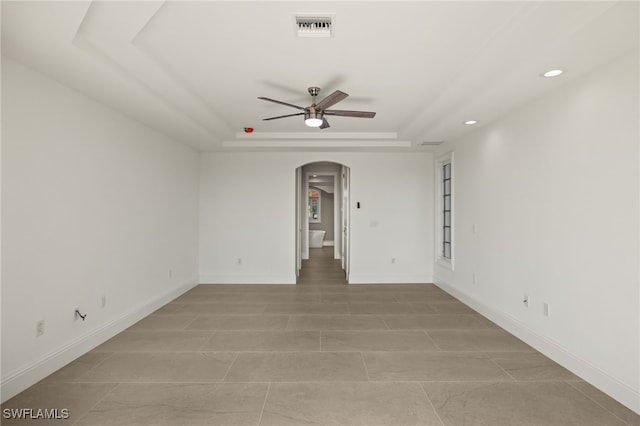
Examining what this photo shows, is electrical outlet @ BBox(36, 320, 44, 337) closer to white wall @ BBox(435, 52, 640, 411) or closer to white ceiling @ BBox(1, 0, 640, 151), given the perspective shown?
white ceiling @ BBox(1, 0, 640, 151)

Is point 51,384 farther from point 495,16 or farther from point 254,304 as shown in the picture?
point 495,16

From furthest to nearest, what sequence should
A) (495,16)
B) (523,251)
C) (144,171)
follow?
(144,171) < (523,251) < (495,16)

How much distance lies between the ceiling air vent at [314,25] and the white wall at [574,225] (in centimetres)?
215

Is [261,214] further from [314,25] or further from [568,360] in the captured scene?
[568,360]

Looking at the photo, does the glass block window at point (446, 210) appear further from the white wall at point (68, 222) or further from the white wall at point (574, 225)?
the white wall at point (68, 222)

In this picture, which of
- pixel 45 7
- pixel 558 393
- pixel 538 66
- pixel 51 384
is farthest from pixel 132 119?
pixel 558 393

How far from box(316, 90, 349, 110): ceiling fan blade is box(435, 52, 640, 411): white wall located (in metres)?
2.01

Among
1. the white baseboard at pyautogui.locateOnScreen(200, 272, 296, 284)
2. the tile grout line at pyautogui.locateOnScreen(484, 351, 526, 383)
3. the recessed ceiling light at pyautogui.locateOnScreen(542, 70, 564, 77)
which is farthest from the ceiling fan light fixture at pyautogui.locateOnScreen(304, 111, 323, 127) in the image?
the white baseboard at pyautogui.locateOnScreen(200, 272, 296, 284)

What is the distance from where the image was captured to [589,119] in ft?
8.87

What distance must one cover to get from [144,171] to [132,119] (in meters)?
0.65

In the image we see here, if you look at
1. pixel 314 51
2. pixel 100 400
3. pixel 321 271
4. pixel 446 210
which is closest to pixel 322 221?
pixel 321 271

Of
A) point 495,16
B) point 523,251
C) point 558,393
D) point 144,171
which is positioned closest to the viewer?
point 495,16

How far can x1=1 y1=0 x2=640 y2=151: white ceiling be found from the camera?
6.67ft

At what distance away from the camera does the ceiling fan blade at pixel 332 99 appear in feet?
9.31
